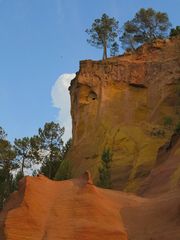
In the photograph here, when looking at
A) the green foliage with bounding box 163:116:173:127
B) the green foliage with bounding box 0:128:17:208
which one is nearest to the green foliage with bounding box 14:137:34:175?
the green foliage with bounding box 0:128:17:208

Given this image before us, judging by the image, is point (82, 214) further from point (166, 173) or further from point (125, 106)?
point (125, 106)

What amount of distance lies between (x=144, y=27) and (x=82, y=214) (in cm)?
3779

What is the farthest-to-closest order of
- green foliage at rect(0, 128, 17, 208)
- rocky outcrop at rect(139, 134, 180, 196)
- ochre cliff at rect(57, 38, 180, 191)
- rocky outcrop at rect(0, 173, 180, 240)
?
green foliage at rect(0, 128, 17, 208) → ochre cliff at rect(57, 38, 180, 191) → rocky outcrop at rect(139, 134, 180, 196) → rocky outcrop at rect(0, 173, 180, 240)

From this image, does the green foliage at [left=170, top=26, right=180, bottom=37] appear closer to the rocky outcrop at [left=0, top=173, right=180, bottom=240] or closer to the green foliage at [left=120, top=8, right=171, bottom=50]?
the green foliage at [left=120, top=8, right=171, bottom=50]

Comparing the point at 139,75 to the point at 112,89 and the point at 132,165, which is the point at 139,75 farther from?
the point at 132,165

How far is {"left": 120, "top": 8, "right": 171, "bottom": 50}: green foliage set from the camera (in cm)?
5316

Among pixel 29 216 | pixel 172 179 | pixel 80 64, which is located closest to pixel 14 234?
pixel 29 216

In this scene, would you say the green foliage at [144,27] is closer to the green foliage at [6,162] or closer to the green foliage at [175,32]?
the green foliage at [175,32]

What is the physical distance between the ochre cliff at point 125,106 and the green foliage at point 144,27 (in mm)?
5840

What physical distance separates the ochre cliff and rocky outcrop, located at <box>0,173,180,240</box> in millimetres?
15553

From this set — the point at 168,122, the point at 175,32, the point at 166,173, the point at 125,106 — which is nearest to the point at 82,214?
the point at 166,173

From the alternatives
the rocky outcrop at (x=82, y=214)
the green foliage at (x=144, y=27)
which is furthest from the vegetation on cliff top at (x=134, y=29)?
the rocky outcrop at (x=82, y=214)

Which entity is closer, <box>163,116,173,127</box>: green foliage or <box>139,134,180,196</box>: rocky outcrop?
<box>139,134,180,196</box>: rocky outcrop

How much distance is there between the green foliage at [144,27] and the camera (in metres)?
53.2
